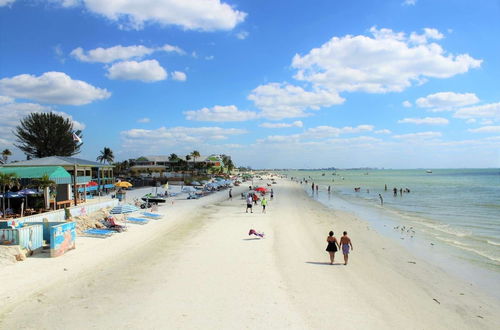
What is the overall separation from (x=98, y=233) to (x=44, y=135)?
4405cm

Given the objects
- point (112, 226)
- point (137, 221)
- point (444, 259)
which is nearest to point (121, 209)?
point (137, 221)

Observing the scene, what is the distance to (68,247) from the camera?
14406mm

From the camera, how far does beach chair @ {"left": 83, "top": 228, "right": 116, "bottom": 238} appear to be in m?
17.7

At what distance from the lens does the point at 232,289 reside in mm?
10109

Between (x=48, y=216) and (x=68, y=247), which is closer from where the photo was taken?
(x=68, y=247)

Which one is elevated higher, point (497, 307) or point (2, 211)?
point (2, 211)

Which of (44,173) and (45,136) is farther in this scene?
(45,136)

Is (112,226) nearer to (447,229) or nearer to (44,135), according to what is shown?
(447,229)

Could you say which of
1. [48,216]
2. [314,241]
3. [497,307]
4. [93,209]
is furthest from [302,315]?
[93,209]

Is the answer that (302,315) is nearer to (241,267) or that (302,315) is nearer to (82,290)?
(241,267)

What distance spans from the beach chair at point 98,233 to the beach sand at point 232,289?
77 cm

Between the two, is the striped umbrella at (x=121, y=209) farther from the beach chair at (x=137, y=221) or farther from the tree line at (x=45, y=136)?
the tree line at (x=45, y=136)

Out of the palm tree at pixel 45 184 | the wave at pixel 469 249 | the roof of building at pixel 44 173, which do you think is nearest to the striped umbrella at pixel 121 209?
the roof of building at pixel 44 173

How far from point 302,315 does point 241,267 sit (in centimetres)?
439
